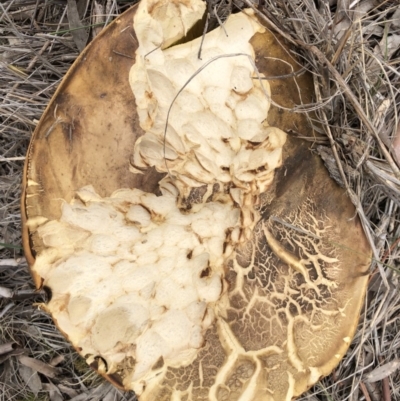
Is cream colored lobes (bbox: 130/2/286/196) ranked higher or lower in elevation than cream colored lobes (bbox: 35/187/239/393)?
higher

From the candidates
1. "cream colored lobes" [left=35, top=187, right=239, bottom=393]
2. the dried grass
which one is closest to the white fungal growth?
"cream colored lobes" [left=35, top=187, right=239, bottom=393]

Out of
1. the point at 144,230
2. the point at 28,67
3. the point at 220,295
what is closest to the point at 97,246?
the point at 144,230

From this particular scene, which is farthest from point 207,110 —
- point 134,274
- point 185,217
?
point 134,274

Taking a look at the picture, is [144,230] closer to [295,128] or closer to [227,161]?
[227,161]

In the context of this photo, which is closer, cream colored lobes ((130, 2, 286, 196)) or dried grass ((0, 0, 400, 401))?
cream colored lobes ((130, 2, 286, 196))

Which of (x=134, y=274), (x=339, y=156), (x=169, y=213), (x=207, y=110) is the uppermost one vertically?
(x=207, y=110)

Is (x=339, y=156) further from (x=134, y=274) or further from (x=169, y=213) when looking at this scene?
(x=134, y=274)

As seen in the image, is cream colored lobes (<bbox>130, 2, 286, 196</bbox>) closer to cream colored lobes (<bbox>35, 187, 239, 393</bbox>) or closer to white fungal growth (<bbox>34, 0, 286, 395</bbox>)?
white fungal growth (<bbox>34, 0, 286, 395</bbox>)

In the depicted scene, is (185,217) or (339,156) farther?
(339,156)
